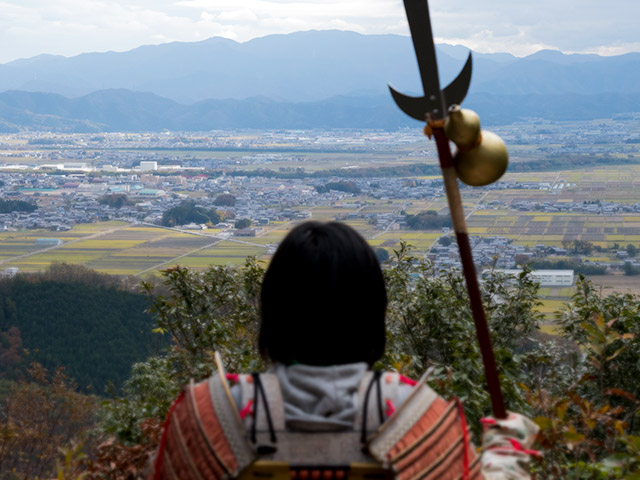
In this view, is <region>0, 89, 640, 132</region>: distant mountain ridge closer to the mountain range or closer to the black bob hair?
the mountain range

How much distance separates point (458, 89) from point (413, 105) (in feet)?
0.27

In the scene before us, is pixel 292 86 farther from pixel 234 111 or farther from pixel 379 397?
pixel 379 397

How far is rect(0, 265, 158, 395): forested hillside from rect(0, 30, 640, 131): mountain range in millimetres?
26963

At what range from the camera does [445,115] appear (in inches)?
51.5

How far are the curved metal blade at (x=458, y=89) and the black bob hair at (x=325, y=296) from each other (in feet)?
1.11

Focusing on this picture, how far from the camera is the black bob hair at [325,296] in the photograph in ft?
3.70

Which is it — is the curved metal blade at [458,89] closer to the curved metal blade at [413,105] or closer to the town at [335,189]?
the curved metal blade at [413,105]

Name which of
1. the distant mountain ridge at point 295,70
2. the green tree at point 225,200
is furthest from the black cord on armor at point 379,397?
the distant mountain ridge at point 295,70

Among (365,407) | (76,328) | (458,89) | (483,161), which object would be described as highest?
(458,89)

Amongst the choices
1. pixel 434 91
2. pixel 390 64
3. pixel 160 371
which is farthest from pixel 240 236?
pixel 390 64

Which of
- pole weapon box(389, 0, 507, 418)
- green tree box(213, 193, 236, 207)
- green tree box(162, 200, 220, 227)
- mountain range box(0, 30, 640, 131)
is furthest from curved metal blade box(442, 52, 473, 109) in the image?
mountain range box(0, 30, 640, 131)

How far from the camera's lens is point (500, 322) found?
3.99 meters

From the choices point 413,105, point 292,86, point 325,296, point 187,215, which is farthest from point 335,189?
point 292,86

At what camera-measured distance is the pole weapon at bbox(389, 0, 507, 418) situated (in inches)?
50.6
